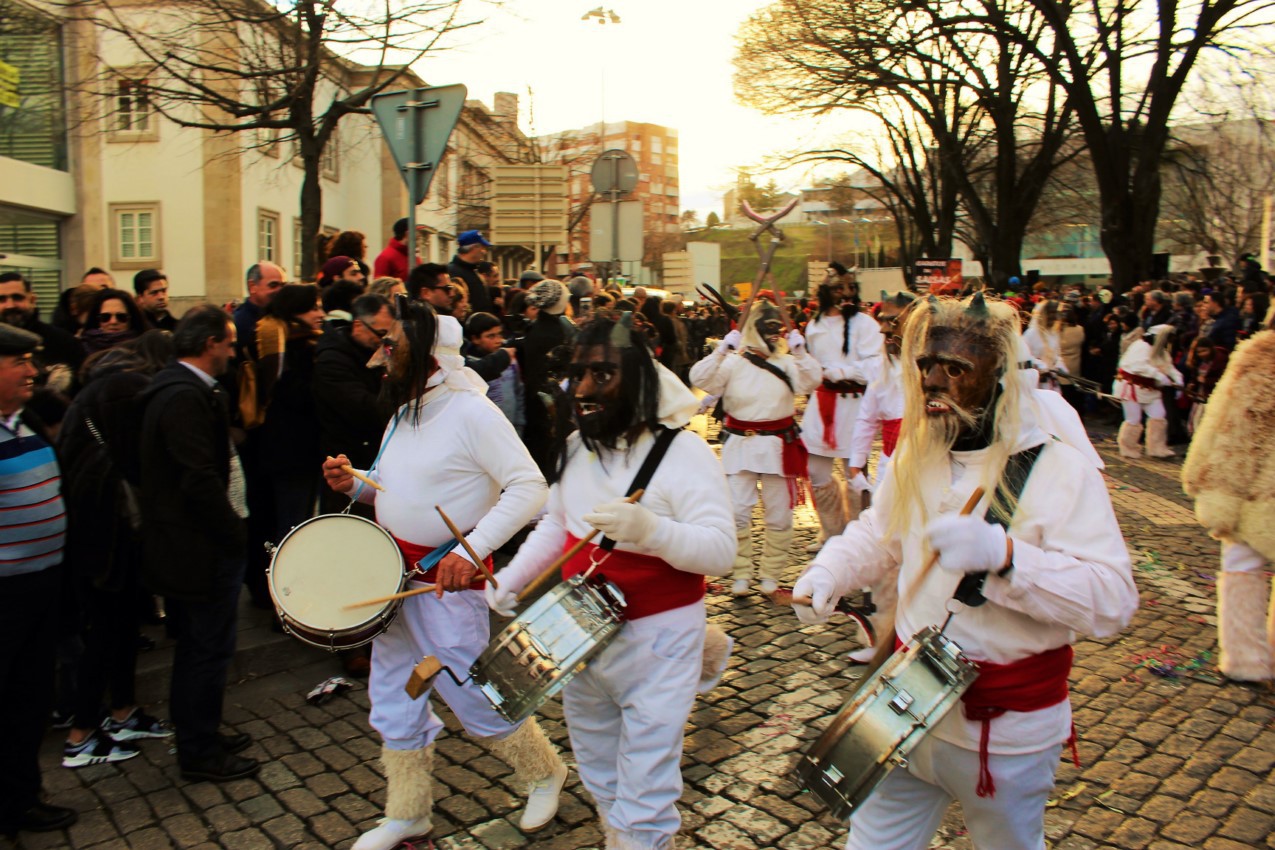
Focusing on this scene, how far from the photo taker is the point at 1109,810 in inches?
153

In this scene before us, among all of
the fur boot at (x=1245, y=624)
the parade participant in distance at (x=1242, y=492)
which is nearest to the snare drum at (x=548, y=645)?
the parade participant in distance at (x=1242, y=492)

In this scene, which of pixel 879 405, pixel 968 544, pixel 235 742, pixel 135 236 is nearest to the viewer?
pixel 968 544

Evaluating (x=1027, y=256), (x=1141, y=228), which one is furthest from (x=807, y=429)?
(x=1027, y=256)

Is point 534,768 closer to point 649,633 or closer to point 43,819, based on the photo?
point 649,633

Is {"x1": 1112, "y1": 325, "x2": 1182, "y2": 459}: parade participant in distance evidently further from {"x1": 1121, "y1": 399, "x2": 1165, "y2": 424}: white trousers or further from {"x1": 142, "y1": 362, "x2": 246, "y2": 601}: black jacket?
{"x1": 142, "y1": 362, "x2": 246, "y2": 601}: black jacket

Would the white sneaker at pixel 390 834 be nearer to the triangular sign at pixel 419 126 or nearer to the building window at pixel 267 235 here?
the triangular sign at pixel 419 126

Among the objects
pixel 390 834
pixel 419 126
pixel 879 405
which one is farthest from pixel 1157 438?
pixel 390 834

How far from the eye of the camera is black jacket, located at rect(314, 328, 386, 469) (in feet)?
17.3

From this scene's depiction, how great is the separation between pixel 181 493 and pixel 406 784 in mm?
1565

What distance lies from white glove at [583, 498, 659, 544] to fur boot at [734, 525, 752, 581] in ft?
13.0

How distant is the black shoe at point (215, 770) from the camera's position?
422 centimetres

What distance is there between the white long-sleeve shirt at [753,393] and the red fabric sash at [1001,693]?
14.1 feet

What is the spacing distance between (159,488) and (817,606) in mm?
2945

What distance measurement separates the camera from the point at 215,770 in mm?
4227
